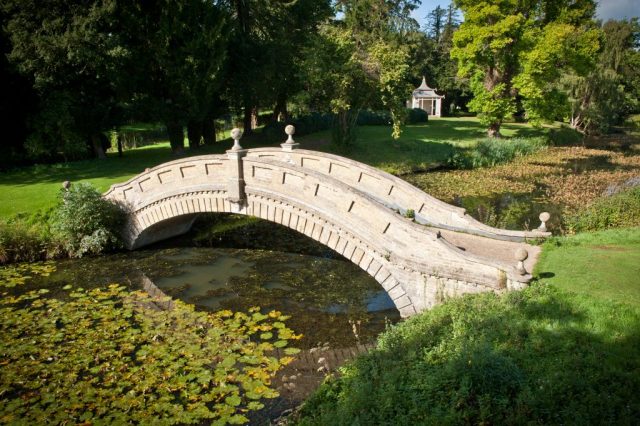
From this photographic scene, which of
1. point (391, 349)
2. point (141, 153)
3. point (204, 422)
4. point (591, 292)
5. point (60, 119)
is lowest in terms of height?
point (204, 422)

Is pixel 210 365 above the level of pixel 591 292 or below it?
below

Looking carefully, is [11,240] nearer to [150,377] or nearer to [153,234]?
[153,234]

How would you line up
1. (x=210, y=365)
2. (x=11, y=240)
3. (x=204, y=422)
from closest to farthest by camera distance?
(x=204, y=422) → (x=210, y=365) → (x=11, y=240)

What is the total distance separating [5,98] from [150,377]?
2023cm

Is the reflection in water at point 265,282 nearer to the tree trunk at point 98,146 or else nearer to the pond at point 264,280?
the pond at point 264,280

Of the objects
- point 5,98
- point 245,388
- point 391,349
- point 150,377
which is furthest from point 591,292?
point 5,98

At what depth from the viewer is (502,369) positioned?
6.32 meters

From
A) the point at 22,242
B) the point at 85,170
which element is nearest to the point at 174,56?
the point at 85,170

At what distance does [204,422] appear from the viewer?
309 inches

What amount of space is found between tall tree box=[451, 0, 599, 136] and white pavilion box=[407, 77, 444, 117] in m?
20.4

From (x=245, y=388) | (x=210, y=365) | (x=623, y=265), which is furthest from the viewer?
(x=623, y=265)

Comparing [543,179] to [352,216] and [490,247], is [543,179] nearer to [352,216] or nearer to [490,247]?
[490,247]

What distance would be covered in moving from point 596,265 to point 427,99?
174ft

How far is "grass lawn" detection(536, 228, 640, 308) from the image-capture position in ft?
28.8
